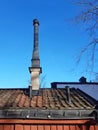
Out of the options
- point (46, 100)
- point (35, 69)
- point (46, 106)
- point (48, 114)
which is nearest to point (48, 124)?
point (48, 114)

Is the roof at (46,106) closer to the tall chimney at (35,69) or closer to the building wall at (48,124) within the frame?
the building wall at (48,124)

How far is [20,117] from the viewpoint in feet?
38.0

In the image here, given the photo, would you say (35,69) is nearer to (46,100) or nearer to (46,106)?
(46,100)

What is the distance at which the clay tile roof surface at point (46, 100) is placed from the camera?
12.0 meters

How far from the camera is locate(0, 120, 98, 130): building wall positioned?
11.6m

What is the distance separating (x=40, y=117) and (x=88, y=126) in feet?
5.89

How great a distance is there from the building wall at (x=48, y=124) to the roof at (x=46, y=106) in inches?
7.2

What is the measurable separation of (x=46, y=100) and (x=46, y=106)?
3.61 ft

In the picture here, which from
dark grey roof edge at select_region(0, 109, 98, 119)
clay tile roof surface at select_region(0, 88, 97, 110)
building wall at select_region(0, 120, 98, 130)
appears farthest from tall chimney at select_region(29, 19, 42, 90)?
building wall at select_region(0, 120, 98, 130)

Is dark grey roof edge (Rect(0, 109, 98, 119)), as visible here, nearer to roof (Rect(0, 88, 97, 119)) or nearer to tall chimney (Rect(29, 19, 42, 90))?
roof (Rect(0, 88, 97, 119))

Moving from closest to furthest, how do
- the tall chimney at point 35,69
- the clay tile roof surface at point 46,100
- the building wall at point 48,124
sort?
1. the building wall at point 48,124
2. the clay tile roof surface at point 46,100
3. the tall chimney at point 35,69

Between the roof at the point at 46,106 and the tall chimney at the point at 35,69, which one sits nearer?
the roof at the point at 46,106

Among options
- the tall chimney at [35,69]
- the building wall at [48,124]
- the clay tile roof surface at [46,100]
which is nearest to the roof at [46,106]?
the clay tile roof surface at [46,100]

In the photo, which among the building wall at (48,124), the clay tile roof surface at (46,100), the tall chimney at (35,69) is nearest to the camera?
the building wall at (48,124)
